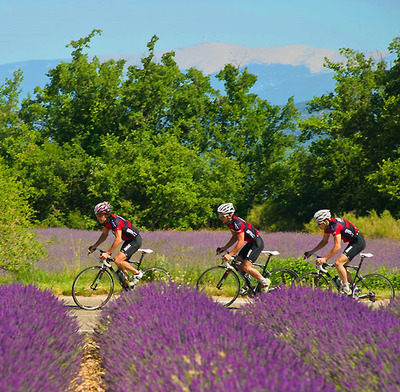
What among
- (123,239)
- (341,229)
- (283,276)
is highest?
(341,229)

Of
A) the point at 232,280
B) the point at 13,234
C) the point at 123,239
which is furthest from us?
the point at 232,280

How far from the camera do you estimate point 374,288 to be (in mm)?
12461

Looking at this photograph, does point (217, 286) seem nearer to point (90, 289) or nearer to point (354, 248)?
point (90, 289)

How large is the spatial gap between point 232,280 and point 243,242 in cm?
183

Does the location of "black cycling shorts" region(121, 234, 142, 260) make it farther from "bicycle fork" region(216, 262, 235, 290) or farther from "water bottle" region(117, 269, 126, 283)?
"bicycle fork" region(216, 262, 235, 290)


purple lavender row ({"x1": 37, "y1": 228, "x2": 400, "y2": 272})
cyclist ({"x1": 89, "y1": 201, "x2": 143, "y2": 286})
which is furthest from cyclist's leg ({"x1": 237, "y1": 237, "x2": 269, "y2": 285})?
purple lavender row ({"x1": 37, "y1": 228, "x2": 400, "y2": 272})

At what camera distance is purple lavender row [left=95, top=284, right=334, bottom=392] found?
3590mm

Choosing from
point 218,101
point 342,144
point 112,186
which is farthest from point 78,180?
point 342,144

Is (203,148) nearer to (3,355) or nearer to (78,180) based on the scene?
(78,180)

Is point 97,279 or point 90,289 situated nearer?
point 97,279

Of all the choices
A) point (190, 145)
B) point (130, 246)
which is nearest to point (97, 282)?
point (130, 246)

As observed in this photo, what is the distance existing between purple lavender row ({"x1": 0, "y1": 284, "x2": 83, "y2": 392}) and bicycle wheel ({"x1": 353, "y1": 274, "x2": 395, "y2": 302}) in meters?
5.93

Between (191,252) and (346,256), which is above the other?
(346,256)

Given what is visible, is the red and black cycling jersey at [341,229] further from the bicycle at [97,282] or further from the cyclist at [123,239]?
the cyclist at [123,239]
